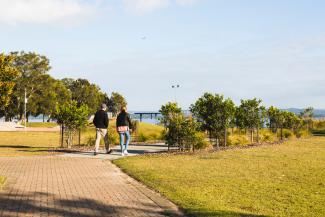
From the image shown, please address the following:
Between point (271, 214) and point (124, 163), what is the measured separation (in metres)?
7.06

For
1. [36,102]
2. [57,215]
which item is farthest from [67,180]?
[36,102]

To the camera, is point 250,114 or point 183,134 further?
point 250,114

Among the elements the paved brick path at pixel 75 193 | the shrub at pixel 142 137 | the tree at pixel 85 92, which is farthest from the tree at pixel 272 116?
the tree at pixel 85 92

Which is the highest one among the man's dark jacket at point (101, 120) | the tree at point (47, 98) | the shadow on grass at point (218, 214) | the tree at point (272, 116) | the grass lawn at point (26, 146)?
the tree at point (47, 98)

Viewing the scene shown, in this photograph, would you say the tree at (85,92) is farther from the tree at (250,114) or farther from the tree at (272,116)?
the tree at (250,114)

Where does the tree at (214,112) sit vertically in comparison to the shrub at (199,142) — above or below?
above

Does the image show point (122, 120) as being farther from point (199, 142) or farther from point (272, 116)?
point (272, 116)

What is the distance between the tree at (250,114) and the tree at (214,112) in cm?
386

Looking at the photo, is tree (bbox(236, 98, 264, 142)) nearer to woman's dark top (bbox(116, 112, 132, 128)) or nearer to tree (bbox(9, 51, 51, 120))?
woman's dark top (bbox(116, 112, 132, 128))

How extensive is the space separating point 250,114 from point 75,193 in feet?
55.3

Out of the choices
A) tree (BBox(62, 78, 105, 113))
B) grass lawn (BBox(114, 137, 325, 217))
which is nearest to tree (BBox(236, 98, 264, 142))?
grass lawn (BBox(114, 137, 325, 217))

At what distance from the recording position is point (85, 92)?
96.2 metres

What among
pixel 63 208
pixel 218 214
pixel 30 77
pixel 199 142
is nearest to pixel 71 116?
pixel 199 142

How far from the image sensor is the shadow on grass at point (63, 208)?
6.70 m
